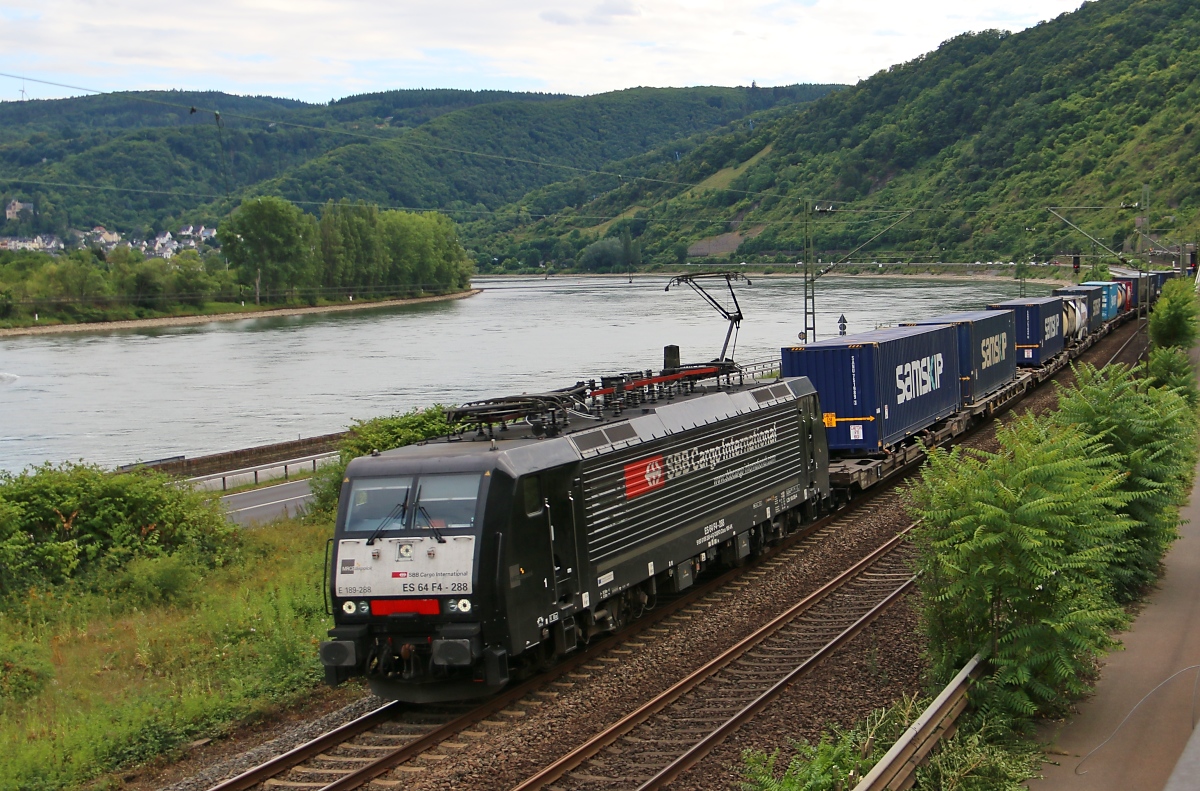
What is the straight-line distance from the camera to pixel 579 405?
51.1 ft

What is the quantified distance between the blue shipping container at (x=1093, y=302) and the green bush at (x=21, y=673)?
5393cm

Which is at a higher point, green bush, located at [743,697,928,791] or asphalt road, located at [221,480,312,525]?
green bush, located at [743,697,928,791]

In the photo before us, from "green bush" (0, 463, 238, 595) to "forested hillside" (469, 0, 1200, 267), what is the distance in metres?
89.3

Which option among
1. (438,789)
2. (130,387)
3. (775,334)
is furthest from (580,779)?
(775,334)

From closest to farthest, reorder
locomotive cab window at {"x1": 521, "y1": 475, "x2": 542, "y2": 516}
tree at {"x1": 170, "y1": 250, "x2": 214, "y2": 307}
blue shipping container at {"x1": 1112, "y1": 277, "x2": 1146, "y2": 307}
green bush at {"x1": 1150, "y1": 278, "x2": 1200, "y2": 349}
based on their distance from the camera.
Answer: locomotive cab window at {"x1": 521, "y1": 475, "x2": 542, "y2": 516} → green bush at {"x1": 1150, "y1": 278, "x2": 1200, "y2": 349} → blue shipping container at {"x1": 1112, "y1": 277, "x2": 1146, "y2": 307} → tree at {"x1": 170, "y1": 250, "x2": 214, "y2": 307}

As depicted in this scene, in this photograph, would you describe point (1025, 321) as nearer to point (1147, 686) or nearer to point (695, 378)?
point (695, 378)

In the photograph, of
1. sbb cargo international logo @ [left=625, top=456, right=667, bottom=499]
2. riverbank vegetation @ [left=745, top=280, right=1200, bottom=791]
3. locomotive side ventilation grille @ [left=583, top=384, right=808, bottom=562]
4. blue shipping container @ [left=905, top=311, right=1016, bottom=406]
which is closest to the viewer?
riverbank vegetation @ [left=745, top=280, right=1200, bottom=791]

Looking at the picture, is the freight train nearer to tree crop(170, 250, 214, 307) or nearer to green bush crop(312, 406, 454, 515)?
green bush crop(312, 406, 454, 515)

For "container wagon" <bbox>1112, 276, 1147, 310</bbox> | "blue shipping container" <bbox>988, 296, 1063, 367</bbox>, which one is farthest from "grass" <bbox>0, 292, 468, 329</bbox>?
"blue shipping container" <bbox>988, 296, 1063, 367</bbox>

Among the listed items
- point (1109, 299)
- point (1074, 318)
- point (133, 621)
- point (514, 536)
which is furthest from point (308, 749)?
point (1109, 299)

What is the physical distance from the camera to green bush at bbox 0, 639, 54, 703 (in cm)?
1445

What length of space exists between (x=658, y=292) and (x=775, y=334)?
7114 cm

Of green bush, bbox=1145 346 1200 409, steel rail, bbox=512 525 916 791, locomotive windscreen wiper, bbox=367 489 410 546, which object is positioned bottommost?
steel rail, bbox=512 525 916 791

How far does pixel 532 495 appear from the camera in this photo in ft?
40.4
